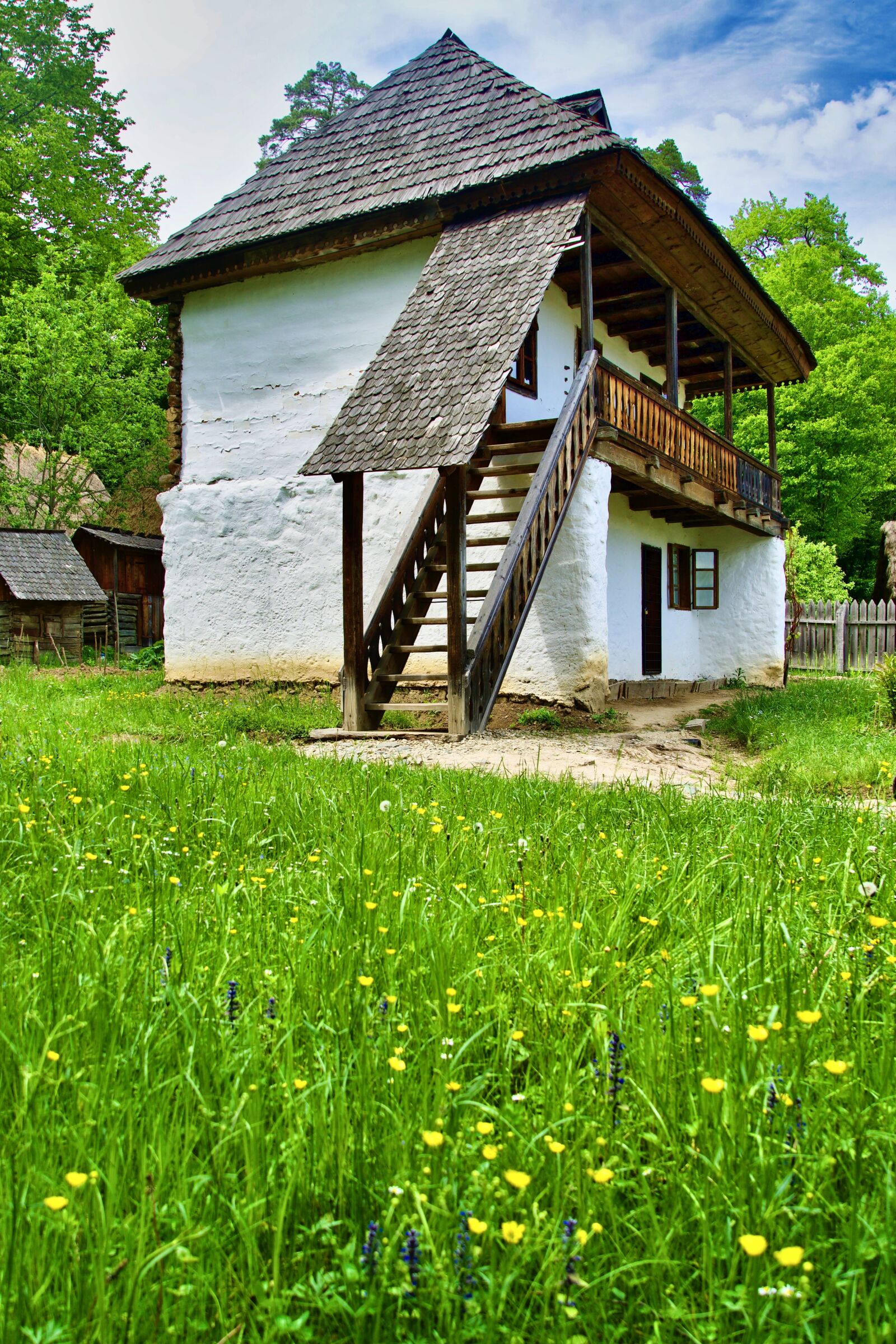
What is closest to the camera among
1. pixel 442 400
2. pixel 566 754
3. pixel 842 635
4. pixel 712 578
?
pixel 566 754

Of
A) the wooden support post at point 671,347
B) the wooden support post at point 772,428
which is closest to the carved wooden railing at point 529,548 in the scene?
the wooden support post at point 671,347

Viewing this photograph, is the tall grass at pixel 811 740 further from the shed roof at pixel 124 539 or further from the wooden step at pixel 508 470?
the shed roof at pixel 124 539

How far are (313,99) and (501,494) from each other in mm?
36462

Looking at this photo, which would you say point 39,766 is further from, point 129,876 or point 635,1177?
point 635,1177

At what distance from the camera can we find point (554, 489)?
31.6ft

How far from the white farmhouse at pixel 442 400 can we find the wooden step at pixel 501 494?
0.05 m

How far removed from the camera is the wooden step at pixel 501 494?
10.2 meters

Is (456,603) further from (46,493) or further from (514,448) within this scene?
(46,493)

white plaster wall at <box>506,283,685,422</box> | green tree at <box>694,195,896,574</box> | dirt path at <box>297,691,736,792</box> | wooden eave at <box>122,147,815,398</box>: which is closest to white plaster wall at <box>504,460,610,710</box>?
dirt path at <box>297,691,736,792</box>

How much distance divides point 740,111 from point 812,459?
1095 cm

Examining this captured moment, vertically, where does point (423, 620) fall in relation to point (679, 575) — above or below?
below

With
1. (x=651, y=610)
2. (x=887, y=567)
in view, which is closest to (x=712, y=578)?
(x=651, y=610)

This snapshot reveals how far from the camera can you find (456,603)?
855 centimetres

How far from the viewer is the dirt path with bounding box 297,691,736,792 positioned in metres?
6.47
